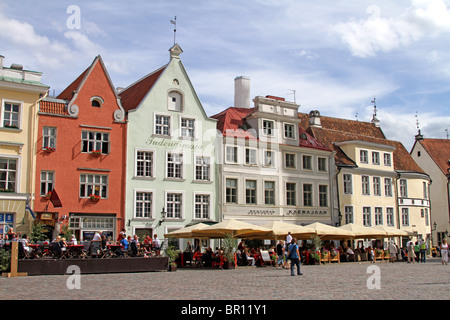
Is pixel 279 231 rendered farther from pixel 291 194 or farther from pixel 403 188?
pixel 403 188

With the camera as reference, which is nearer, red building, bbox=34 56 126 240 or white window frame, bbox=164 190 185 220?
red building, bbox=34 56 126 240

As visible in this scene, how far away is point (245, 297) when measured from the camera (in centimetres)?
1366

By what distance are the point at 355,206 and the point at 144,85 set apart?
759 inches

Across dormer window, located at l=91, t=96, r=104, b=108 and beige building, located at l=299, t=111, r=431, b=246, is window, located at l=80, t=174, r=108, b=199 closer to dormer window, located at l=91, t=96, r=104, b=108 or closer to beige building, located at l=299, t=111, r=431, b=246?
dormer window, located at l=91, t=96, r=104, b=108

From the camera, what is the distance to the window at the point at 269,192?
132 ft

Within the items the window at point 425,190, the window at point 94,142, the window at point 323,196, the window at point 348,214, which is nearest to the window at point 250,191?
the window at point 323,196

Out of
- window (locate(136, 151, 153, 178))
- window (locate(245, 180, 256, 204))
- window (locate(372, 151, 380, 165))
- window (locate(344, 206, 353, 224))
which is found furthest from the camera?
window (locate(372, 151, 380, 165))

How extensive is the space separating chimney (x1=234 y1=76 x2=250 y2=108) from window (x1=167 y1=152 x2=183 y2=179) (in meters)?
10.4

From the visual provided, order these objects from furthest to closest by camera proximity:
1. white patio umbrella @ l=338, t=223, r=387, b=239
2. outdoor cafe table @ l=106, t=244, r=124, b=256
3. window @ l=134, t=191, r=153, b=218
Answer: window @ l=134, t=191, r=153, b=218 < white patio umbrella @ l=338, t=223, r=387, b=239 < outdoor cafe table @ l=106, t=244, r=124, b=256

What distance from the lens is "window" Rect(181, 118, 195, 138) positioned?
122 ft

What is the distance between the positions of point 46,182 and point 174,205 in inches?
325

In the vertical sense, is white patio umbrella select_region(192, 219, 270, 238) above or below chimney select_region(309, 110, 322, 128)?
below

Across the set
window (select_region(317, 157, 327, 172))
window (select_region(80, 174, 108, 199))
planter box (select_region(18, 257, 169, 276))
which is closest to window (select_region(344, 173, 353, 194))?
window (select_region(317, 157, 327, 172))
